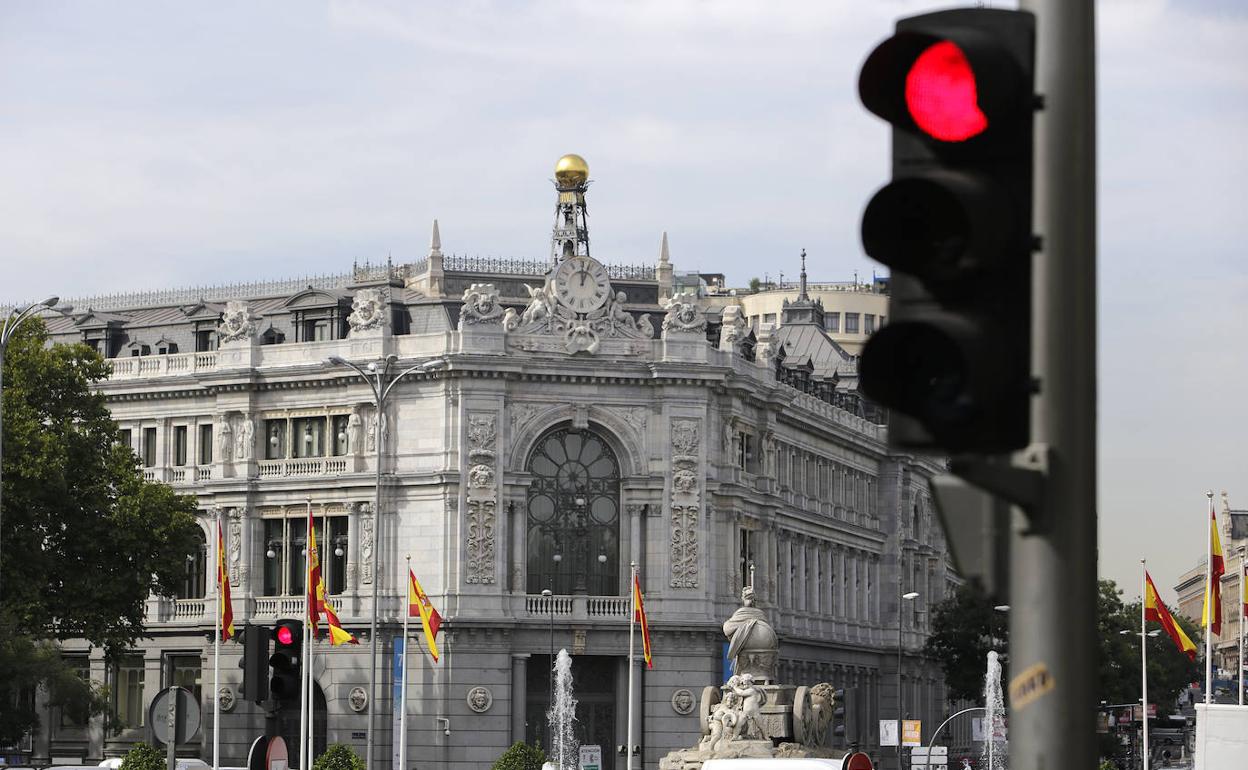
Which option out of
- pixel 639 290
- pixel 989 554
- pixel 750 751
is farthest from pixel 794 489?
pixel 989 554

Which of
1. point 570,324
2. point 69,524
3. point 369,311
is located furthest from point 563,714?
point 69,524

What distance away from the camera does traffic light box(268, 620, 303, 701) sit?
2277cm

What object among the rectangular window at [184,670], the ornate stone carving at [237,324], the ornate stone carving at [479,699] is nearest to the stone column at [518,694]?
the ornate stone carving at [479,699]

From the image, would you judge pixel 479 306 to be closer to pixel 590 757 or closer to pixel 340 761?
pixel 590 757

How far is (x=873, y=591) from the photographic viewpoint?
118750mm

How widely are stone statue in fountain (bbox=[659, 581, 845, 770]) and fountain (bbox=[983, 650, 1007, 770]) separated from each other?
53.0 m

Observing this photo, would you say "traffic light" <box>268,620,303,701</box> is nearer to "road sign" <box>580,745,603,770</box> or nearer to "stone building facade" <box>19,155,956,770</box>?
"road sign" <box>580,745,603,770</box>

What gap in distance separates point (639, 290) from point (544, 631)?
1933 centimetres

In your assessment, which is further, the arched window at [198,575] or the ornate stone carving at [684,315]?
the arched window at [198,575]

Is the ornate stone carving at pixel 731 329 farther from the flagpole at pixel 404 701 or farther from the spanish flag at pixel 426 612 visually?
the spanish flag at pixel 426 612

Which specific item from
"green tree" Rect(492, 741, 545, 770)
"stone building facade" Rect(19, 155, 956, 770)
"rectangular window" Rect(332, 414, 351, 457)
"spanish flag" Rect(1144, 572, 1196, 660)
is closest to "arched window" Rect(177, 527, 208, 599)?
"stone building facade" Rect(19, 155, 956, 770)

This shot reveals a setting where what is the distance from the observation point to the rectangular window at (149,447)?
99188 millimetres

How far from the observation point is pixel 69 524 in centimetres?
7906

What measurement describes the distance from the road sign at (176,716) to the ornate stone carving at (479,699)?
209 ft
